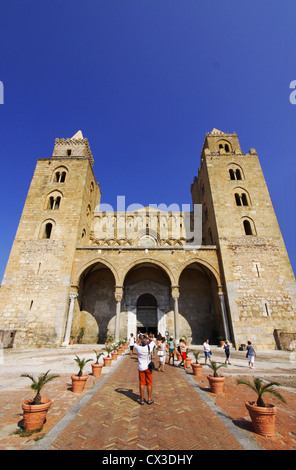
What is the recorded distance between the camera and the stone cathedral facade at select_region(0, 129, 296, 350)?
15.7m

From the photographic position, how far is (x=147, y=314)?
780 inches

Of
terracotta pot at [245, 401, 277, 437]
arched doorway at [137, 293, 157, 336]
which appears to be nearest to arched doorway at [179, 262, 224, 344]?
arched doorway at [137, 293, 157, 336]

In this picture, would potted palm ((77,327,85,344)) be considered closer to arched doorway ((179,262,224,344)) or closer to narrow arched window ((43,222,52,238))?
arched doorway ((179,262,224,344))

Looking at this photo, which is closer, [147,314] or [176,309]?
[176,309]

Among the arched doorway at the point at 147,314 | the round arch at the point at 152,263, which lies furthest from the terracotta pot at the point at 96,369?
the arched doorway at the point at 147,314

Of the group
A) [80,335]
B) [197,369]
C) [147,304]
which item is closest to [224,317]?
[147,304]

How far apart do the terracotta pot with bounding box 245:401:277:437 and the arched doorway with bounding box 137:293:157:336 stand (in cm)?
1638

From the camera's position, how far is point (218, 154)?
2277 cm

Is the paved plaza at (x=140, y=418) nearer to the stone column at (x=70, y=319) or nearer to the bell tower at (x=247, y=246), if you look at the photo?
the stone column at (x=70, y=319)

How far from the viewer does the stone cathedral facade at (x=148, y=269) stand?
51.4 feet

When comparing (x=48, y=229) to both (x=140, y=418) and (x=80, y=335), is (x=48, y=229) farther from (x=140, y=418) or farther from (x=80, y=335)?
(x=140, y=418)

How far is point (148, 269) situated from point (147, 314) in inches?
164

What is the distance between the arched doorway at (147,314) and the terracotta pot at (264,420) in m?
16.4
